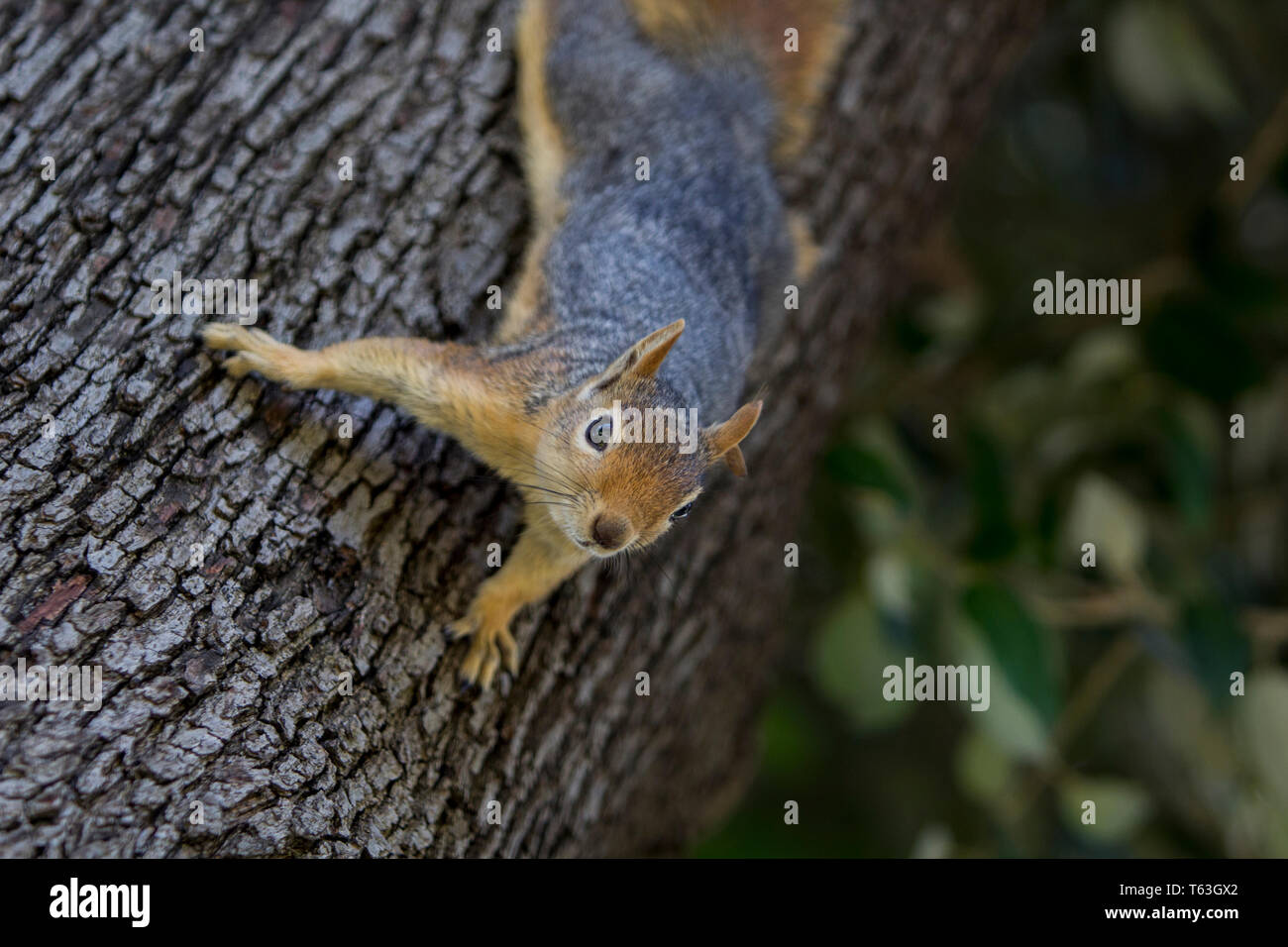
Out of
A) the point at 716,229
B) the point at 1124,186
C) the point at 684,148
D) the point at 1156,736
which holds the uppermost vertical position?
the point at 1124,186

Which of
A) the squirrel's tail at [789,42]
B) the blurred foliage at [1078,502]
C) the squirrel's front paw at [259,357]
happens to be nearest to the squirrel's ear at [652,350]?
the squirrel's front paw at [259,357]

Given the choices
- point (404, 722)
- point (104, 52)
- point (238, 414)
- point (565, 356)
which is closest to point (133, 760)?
point (404, 722)

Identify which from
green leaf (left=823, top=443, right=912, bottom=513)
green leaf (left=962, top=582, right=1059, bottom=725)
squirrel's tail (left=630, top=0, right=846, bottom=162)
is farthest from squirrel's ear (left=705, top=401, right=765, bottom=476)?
squirrel's tail (left=630, top=0, right=846, bottom=162)

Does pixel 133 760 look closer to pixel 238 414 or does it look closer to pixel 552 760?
pixel 238 414

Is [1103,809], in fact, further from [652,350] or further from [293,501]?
[293,501]

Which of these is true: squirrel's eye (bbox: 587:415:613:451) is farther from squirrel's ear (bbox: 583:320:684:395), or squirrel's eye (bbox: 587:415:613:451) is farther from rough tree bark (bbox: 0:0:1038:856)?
rough tree bark (bbox: 0:0:1038:856)

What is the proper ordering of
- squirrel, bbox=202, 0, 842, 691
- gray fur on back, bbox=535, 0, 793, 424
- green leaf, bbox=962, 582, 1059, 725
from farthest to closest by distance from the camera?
green leaf, bbox=962, 582, 1059, 725 → gray fur on back, bbox=535, 0, 793, 424 → squirrel, bbox=202, 0, 842, 691

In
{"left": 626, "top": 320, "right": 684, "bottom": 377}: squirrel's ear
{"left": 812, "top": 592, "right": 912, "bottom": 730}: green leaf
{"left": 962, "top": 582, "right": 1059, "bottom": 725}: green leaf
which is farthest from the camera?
{"left": 812, "top": 592, "right": 912, "bottom": 730}: green leaf
